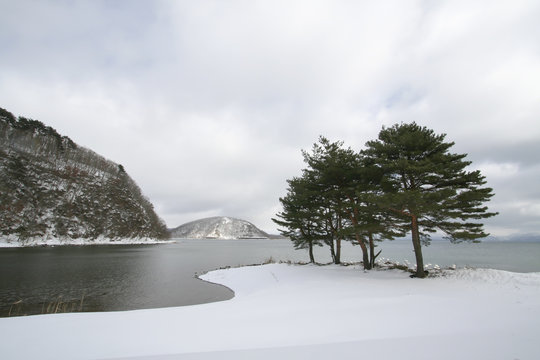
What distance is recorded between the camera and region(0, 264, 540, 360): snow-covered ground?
15.7 feet

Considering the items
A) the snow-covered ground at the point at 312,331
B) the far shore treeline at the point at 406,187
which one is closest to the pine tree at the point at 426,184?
the far shore treeline at the point at 406,187

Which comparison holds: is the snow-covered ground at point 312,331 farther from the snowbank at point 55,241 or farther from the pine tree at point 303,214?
the snowbank at point 55,241

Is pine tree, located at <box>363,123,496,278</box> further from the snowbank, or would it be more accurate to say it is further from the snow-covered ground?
the snowbank

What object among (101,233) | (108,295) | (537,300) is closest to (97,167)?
(101,233)

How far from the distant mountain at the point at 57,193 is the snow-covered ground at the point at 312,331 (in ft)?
276

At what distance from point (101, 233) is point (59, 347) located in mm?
100773

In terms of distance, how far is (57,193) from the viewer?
78.5 meters

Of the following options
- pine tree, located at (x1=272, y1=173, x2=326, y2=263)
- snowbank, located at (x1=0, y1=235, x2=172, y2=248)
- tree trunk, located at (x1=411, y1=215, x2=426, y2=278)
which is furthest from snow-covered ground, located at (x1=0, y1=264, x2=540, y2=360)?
snowbank, located at (x1=0, y1=235, x2=172, y2=248)

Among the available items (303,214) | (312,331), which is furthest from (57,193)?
(312,331)

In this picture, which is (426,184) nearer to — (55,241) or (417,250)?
(417,250)

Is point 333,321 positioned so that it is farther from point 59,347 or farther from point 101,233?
point 101,233

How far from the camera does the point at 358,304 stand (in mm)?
8695

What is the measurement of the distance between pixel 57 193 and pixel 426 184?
107847 millimetres

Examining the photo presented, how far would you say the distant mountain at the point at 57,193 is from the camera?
6553cm
